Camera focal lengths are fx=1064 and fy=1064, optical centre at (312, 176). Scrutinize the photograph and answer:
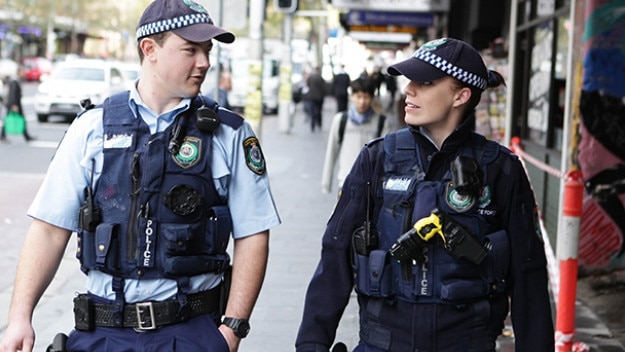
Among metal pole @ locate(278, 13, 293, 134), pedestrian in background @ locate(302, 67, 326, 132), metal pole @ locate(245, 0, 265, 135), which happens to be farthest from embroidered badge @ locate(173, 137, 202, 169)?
pedestrian in background @ locate(302, 67, 326, 132)

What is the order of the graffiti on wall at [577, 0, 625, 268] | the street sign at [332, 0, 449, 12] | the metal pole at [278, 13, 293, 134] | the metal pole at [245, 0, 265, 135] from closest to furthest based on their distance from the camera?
the graffiti on wall at [577, 0, 625, 268] → the metal pole at [245, 0, 265, 135] → the street sign at [332, 0, 449, 12] → the metal pole at [278, 13, 293, 134]

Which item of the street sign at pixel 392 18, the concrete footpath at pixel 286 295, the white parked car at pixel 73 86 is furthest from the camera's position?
the white parked car at pixel 73 86

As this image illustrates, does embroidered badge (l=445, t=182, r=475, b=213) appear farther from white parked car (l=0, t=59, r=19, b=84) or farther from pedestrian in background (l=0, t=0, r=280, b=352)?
white parked car (l=0, t=59, r=19, b=84)

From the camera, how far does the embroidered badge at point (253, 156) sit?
3.65 metres

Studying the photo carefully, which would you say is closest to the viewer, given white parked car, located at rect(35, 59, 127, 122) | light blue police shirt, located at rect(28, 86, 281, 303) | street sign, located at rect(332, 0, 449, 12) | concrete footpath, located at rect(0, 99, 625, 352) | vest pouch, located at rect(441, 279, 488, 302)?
vest pouch, located at rect(441, 279, 488, 302)

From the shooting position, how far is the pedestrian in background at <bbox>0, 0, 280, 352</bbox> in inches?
137

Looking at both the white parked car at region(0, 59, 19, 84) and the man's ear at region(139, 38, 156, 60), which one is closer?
the man's ear at region(139, 38, 156, 60)

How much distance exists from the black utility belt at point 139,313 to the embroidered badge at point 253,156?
455 mm

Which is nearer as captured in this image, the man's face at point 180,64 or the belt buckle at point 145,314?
the belt buckle at point 145,314

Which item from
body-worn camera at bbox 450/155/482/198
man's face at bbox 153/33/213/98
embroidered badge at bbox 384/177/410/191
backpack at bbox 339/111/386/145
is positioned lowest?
backpack at bbox 339/111/386/145

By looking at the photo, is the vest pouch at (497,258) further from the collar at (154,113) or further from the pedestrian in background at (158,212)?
the collar at (154,113)

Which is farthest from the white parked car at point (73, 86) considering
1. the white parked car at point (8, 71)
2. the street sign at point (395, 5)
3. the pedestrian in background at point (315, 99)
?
the street sign at point (395, 5)

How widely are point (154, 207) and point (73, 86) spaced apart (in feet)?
82.9

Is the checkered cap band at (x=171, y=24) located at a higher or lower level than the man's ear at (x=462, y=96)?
higher
